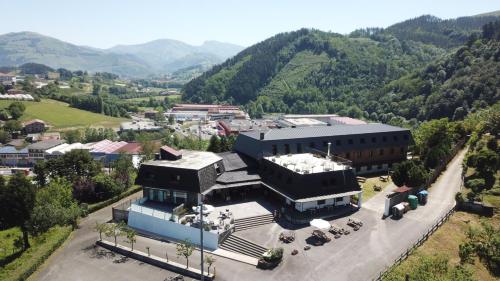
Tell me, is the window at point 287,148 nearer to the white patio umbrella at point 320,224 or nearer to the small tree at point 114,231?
the white patio umbrella at point 320,224

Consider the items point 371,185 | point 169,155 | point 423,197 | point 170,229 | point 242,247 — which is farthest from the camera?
point 371,185

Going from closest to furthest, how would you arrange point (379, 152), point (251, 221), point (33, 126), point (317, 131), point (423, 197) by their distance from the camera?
point (251, 221), point (423, 197), point (317, 131), point (379, 152), point (33, 126)

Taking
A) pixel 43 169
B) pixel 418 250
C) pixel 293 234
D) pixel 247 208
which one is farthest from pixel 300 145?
pixel 43 169

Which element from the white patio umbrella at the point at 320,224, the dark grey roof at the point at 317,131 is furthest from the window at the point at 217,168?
the white patio umbrella at the point at 320,224

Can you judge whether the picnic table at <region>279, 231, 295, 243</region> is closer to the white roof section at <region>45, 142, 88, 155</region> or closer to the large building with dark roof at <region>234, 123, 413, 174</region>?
the large building with dark roof at <region>234, 123, 413, 174</region>

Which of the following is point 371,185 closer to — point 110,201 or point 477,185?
point 477,185

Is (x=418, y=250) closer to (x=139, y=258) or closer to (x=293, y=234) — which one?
(x=293, y=234)

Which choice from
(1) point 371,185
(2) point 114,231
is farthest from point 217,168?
(1) point 371,185
